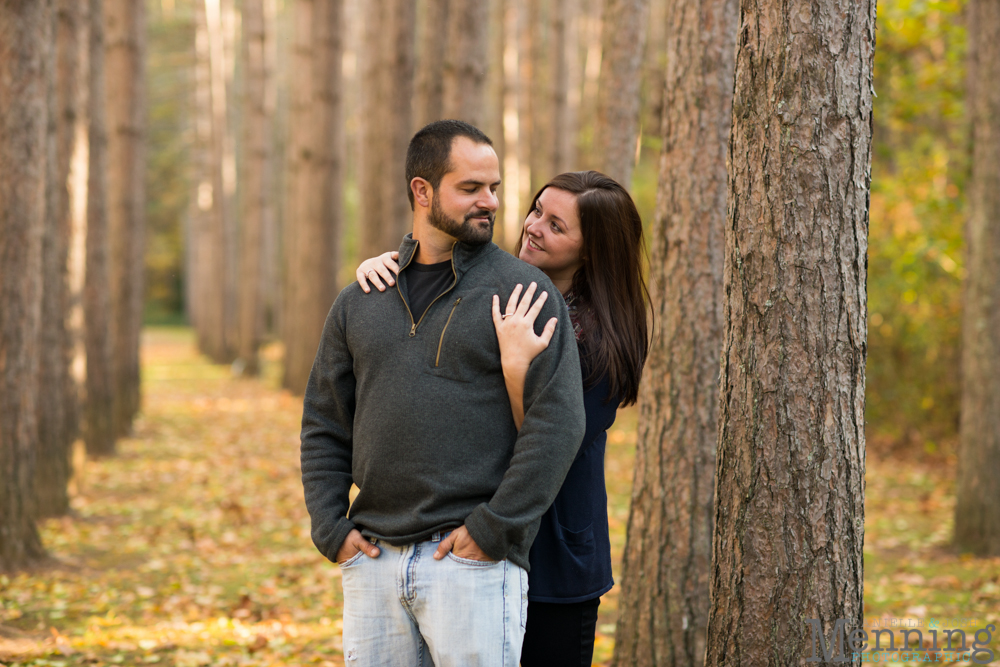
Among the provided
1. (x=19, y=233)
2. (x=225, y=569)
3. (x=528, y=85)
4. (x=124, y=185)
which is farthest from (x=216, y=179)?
(x=225, y=569)

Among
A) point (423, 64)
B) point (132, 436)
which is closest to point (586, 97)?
point (423, 64)

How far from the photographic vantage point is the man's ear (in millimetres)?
2574

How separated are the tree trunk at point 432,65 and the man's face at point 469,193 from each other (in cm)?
863

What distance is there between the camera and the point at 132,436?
12.2 metres

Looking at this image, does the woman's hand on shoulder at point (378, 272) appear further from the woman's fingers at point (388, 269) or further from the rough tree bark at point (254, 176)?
the rough tree bark at point (254, 176)

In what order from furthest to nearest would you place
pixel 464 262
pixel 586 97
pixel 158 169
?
pixel 158 169 → pixel 586 97 → pixel 464 262

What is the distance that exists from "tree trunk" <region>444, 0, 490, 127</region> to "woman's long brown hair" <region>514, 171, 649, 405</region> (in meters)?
6.87

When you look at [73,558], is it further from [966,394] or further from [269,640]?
[966,394]

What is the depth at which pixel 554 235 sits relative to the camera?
2.90 meters

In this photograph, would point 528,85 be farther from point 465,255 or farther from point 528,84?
point 465,255

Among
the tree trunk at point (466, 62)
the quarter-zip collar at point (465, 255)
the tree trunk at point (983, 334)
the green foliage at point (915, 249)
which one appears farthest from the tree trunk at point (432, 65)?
the quarter-zip collar at point (465, 255)

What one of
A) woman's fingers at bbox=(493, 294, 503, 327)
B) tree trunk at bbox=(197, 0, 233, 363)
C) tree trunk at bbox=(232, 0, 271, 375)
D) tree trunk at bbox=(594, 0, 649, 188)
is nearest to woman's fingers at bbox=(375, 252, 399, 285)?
woman's fingers at bbox=(493, 294, 503, 327)

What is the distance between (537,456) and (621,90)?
6.41 metres

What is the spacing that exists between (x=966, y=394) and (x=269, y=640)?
549cm
